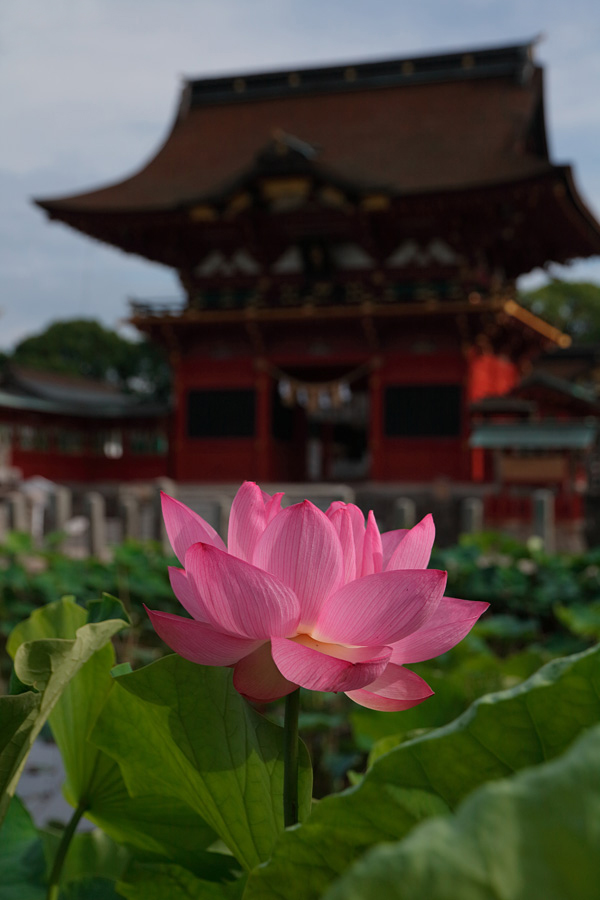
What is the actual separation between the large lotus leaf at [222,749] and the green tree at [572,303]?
2713 centimetres

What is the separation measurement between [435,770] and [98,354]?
30684mm

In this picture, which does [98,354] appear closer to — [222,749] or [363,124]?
[363,124]

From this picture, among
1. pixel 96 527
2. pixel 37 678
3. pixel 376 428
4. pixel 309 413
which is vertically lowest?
pixel 96 527

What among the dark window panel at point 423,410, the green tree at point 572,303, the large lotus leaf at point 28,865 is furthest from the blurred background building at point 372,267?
the green tree at point 572,303

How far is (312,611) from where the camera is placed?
414 millimetres

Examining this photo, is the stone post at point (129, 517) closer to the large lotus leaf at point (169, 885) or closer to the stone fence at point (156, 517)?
the stone fence at point (156, 517)

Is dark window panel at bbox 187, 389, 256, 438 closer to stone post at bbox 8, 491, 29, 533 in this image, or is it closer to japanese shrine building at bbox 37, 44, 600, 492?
japanese shrine building at bbox 37, 44, 600, 492

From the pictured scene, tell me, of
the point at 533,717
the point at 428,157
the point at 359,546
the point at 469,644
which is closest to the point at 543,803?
the point at 533,717

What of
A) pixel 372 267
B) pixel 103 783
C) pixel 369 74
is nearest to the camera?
pixel 103 783

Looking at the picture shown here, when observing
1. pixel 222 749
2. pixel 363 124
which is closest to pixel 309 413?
pixel 363 124

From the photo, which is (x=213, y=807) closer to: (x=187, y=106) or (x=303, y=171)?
(x=303, y=171)

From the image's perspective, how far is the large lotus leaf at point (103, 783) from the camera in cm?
53

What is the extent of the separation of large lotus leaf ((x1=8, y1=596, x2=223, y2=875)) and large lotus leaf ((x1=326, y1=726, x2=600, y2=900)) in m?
0.35

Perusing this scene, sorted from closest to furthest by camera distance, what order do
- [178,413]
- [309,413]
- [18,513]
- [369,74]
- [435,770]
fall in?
[435,770] → [18,513] → [178,413] → [369,74] → [309,413]
